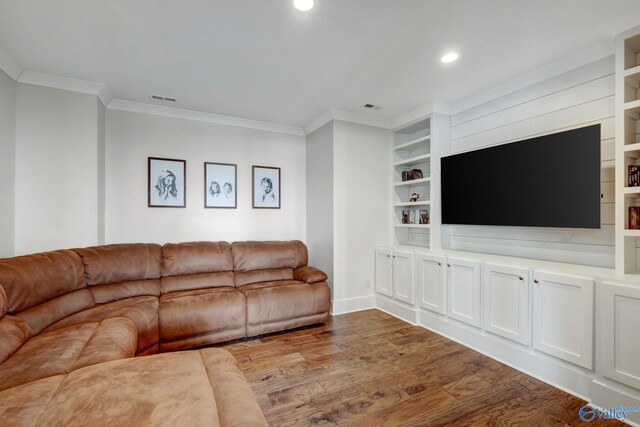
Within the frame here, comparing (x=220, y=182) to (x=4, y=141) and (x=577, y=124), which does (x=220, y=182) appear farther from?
(x=577, y=124)

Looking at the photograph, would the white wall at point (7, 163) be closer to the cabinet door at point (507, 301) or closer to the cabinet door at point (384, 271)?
the cabinet door at point (384, 271)

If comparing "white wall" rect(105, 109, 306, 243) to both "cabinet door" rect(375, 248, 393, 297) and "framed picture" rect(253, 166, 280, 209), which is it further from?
"cabinet door" rect(375, 248, 393, 297)

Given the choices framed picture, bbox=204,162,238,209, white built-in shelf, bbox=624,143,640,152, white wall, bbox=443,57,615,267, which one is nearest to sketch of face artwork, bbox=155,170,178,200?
framed picture, bbox=204,162,238,209

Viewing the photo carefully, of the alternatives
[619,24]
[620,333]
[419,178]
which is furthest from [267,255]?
[619,24]

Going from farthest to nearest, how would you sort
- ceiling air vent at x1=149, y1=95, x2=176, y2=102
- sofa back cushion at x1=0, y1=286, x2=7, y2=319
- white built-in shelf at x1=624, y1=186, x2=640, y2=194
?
ceiling air vent at x1=149, y1=95, x2=176, y2=102 → white built-in shelf at x1=624, y1=186, x2=640, y2=194 → sofa back cushion at x1=0, y1=286, x2=7, y2=319

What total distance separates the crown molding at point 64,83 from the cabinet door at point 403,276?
3.90 m

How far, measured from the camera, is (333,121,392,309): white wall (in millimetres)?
3742

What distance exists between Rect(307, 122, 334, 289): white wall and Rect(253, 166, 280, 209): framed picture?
1.68 ft

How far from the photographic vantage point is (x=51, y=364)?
1459 millimetres

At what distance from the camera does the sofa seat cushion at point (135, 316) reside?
2.19 m

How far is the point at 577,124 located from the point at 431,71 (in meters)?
1.36

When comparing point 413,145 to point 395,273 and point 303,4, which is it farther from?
point 303,4

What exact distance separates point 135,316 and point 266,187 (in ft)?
7.69

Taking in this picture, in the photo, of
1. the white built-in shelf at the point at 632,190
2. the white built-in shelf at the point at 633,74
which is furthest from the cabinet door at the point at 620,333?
the white built-in shelf at the point at 633,74
